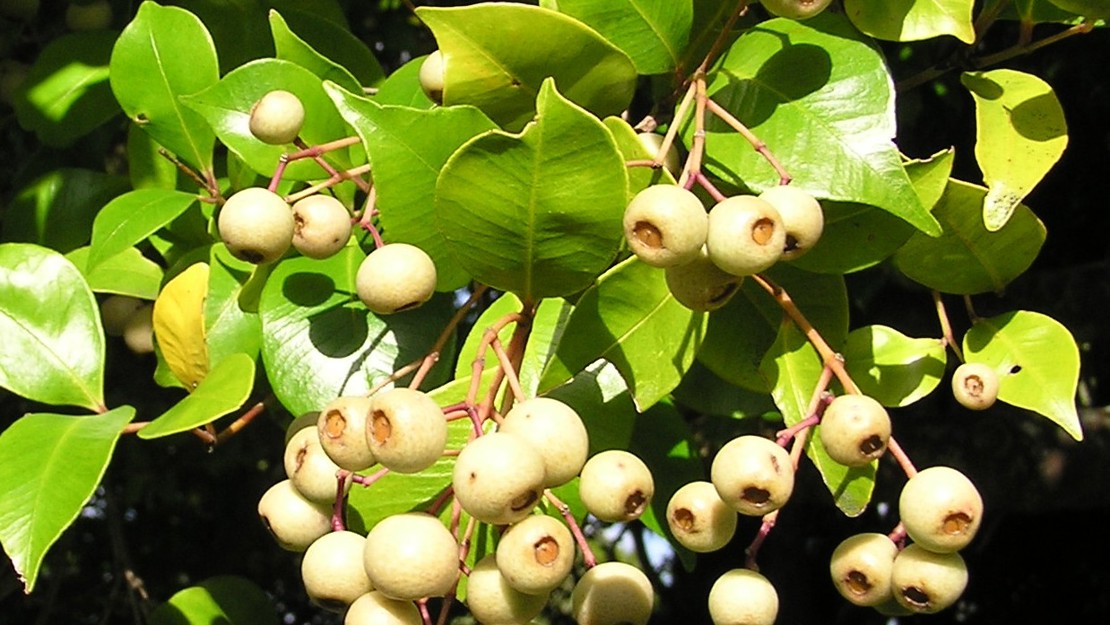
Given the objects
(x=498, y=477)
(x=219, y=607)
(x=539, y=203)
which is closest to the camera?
(x=498, y=477)

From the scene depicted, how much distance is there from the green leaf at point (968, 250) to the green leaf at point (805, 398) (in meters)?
0.15

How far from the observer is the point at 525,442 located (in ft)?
2.53

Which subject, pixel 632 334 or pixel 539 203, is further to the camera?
pixel 632 334

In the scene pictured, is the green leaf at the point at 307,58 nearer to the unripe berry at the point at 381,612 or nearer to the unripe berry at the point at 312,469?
the unripe berry at the point at 312,469

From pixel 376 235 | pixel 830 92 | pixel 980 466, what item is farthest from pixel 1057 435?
pixel 376 235

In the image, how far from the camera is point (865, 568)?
905mm

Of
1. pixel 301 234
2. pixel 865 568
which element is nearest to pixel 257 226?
pixel 301 234

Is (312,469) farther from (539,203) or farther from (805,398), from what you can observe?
(805,398)

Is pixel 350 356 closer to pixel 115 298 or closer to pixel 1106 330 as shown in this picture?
pixel 115 298

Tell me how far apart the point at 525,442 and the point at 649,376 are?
20 cm

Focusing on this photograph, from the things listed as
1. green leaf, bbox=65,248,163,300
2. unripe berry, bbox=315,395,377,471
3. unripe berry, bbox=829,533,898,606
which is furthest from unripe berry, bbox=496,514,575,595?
green leaf, bbox=65,248,163,300

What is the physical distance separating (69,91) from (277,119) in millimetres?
572

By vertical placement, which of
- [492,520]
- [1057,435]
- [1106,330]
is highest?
[492,520]

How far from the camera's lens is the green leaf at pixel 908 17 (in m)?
0.98
